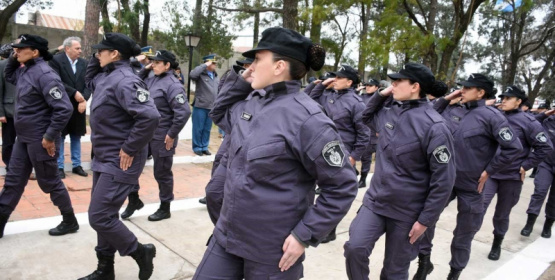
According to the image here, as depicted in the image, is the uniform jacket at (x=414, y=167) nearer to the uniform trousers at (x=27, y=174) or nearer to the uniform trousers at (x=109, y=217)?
the uniform trousers at (x=109, y=217)

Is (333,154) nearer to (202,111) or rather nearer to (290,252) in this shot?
(290,252)

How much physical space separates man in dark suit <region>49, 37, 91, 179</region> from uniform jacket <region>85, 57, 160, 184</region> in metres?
3.29

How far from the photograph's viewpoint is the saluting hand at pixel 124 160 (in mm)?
3295

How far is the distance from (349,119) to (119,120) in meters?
3.24

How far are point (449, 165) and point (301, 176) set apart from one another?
1449mm

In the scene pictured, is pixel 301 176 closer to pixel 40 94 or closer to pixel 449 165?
pixel 449 165

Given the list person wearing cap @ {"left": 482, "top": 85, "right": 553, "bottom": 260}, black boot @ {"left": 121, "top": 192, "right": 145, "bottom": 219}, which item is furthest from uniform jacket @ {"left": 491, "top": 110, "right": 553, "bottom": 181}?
black boot @ {"left": 121, "top": 192, "right": 145, "bottom": 219}

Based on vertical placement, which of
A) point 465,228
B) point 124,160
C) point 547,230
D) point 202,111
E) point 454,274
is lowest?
point 547,230

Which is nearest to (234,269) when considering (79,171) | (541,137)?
(541,137)

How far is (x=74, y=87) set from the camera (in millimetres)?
6555

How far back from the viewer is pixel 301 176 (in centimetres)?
214

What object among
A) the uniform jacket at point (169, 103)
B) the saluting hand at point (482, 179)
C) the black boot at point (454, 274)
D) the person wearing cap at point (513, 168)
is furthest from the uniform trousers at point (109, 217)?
the person wearing cap at point (513, 168)

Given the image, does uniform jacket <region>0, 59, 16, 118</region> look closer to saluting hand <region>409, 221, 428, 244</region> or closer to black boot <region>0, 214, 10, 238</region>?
black boot <region>0, 214, 10, 238</region>

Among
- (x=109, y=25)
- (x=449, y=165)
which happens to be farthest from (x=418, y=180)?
(x=109, y=25)
